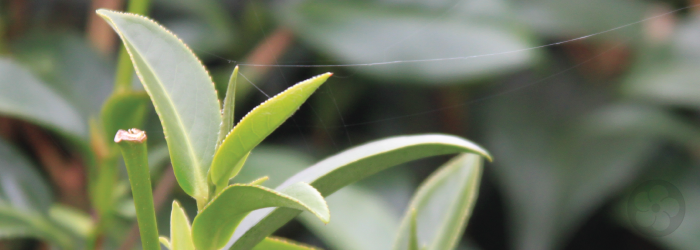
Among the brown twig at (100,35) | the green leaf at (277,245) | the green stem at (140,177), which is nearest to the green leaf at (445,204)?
the green leaf at (277,245)

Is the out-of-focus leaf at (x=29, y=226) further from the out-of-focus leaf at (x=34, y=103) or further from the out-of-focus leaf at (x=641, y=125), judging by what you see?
the out-of-focus leaf at (x=641, y=125)

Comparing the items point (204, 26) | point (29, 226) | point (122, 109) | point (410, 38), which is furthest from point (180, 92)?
point (204, 26)

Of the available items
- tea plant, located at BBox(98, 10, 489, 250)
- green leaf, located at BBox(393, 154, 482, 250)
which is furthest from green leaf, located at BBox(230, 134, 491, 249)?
green leaf, located at BBox(393, 154, 482, 250)

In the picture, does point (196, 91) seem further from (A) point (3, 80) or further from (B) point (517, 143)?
(B) point (517, 143)

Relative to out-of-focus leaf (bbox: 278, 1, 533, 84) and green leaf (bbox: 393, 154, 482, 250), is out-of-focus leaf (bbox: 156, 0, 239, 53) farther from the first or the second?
green leaf (bbox: 393, 154, 482, 250)

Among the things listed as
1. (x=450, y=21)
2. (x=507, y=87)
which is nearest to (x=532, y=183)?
(x=507, y=87)
